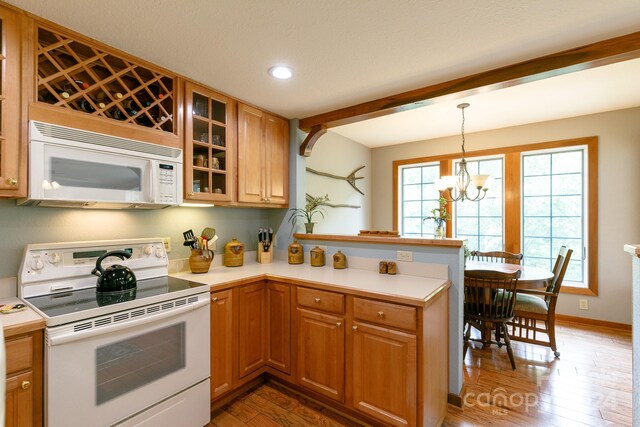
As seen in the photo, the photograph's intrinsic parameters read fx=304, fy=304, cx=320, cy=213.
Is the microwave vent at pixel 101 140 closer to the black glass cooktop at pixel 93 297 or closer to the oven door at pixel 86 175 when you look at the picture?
the oven door at pixel 86 175

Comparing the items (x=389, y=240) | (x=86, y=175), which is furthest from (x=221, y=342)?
(x=389, y=240)

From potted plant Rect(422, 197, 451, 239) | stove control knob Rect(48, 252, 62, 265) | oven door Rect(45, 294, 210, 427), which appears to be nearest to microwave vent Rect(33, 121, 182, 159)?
stove control knob Rect(48, 252, 62, 265)

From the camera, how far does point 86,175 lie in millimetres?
1705

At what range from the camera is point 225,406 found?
2.16 meters

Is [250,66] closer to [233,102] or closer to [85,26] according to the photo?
[233,102]

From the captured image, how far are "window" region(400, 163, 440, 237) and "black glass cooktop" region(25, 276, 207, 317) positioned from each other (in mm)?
3821

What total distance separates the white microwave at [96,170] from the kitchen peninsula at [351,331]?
73cm

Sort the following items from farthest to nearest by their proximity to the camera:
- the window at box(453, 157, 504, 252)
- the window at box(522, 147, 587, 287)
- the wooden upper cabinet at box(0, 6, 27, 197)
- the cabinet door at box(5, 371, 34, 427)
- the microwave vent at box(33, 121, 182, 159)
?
the window at box(453, 157, 504, 252) < the window at box(522, 147, 587, 287) < the microwave vent at box(33, 121, 182, 159) < the wooden upper cabinet at box(0, 6, 27, 197) < the cabinet door at box(5, 371, 34, 427)

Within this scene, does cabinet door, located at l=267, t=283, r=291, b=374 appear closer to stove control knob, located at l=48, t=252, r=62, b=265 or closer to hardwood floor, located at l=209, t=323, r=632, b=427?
hardwood floor, located at l=209, t=323, r=632, b=427

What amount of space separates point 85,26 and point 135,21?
0.30m

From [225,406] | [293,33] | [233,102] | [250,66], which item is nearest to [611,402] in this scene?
[225,406]

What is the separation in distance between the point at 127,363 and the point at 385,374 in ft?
4.65

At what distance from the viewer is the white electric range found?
4.48 ft

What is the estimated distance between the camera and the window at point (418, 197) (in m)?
4.80
